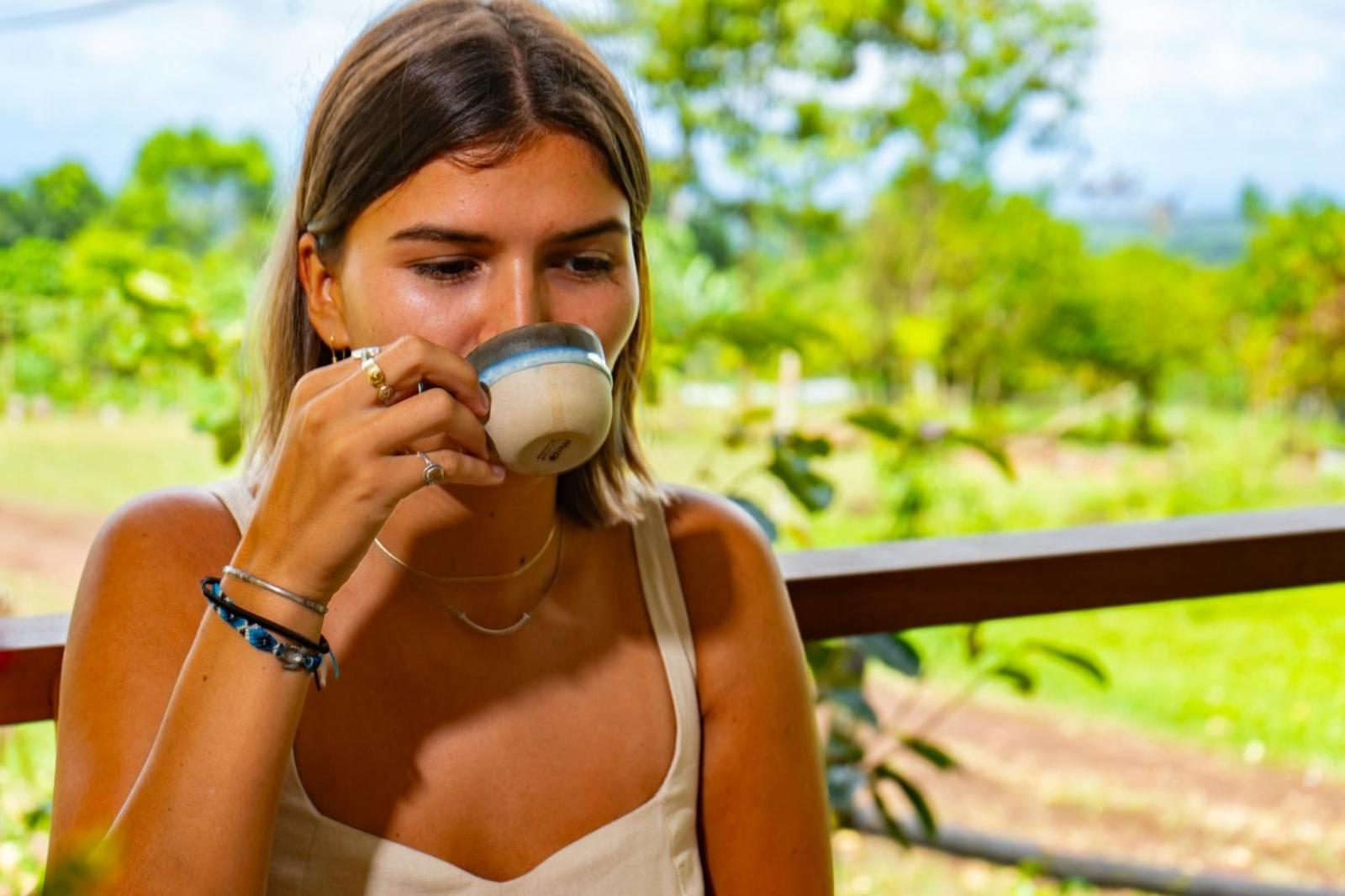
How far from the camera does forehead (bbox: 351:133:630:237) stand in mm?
900

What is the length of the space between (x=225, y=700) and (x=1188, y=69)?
11.8 metres

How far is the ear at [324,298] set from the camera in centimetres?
98

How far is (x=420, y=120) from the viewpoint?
35.8 inches

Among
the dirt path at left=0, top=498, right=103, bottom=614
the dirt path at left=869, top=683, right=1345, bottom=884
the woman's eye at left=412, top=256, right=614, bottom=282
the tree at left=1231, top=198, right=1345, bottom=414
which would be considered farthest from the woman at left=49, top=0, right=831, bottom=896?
the tree at left=1231, top=198, right=1345, bottom=414

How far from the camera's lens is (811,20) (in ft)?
34.8

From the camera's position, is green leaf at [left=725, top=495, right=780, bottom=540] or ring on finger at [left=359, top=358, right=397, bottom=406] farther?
green leaf at [left=725, top=495, right=780, bottom=540]

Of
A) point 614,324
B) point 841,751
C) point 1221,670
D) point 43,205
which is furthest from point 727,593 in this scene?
point 1221,670

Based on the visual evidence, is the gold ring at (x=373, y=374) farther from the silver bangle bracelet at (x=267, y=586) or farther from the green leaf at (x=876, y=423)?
the green leaf at (x=876, y=423)

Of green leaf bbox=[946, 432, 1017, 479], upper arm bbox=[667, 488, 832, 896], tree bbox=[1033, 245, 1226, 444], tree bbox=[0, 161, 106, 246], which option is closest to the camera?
upper arm bbox=[667, 488, 832, 896]

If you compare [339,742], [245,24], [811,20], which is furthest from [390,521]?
[811,20]

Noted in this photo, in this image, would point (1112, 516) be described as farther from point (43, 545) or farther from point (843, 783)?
point (843, 783)

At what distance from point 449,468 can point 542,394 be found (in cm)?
7

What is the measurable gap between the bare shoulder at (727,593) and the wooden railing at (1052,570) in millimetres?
69

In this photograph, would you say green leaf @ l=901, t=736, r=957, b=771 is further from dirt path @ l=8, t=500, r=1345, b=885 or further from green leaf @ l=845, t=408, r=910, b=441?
dirt path @ l=8, t=500, r=1345, b=885
